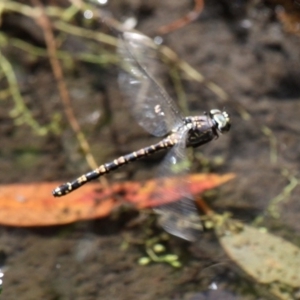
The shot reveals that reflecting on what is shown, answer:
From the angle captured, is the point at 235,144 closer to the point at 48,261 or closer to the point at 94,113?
the point at 94,113

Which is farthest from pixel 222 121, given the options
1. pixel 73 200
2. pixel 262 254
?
pixel 73 200

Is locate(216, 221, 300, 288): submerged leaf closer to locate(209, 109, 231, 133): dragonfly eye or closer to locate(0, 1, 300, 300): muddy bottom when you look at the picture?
locate(0, 1, 300, 300): muddy bottom

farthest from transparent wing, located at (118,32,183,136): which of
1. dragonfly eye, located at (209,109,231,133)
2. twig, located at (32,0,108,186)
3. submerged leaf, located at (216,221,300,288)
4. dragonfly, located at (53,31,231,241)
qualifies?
submerged leaf, located at (216,221,300,288)

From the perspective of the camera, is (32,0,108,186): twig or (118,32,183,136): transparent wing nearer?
(118,32,183,136): transparent wing

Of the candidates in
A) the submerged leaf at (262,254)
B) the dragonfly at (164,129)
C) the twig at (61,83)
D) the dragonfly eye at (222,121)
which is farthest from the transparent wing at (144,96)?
the submerged leaf at (262,254)

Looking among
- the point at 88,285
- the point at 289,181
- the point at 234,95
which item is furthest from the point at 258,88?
the point at 88,285

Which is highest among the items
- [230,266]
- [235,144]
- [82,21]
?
[82,21]

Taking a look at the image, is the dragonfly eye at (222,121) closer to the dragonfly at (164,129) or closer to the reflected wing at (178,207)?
the dragonfly at (164,129)
